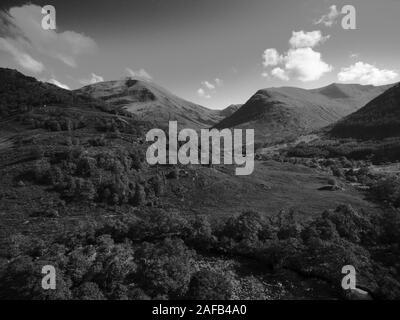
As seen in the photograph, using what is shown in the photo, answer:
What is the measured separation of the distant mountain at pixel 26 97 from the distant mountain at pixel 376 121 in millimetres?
110121

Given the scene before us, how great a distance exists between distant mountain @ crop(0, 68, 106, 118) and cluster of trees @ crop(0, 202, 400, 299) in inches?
2643

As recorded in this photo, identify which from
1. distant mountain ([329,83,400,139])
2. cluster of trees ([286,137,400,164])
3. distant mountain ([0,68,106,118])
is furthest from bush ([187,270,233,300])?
distant mountain ([329,83,400,139])

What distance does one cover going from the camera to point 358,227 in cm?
3119

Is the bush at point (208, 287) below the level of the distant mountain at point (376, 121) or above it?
Answer: below

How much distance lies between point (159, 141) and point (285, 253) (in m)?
44.9

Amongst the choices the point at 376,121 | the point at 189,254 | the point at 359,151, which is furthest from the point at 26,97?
the point at 376,121

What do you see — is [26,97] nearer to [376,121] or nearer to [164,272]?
[164,272]

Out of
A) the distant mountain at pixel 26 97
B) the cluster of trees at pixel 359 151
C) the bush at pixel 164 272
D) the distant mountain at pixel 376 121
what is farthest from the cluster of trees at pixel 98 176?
the distant mountain at pixel 376 121

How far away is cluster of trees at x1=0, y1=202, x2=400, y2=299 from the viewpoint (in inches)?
782

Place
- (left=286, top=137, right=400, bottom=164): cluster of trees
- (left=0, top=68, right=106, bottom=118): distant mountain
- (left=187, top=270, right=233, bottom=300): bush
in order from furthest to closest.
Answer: (left=286, top=137, right=400, bottom=164): cluster of trees < (left=0, top=68, right=106, bottom=118): distant mountain < (left=187, top=270, right=233, bottom=300): bush

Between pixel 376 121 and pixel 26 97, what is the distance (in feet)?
457

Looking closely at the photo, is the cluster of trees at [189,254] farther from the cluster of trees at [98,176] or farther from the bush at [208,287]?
the cluster of trees at [98,176]

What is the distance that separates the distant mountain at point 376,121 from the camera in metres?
118

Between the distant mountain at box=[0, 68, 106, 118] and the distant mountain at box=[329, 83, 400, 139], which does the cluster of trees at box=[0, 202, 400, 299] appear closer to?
the distant mountain at box=[0, 68, 106, 118]
